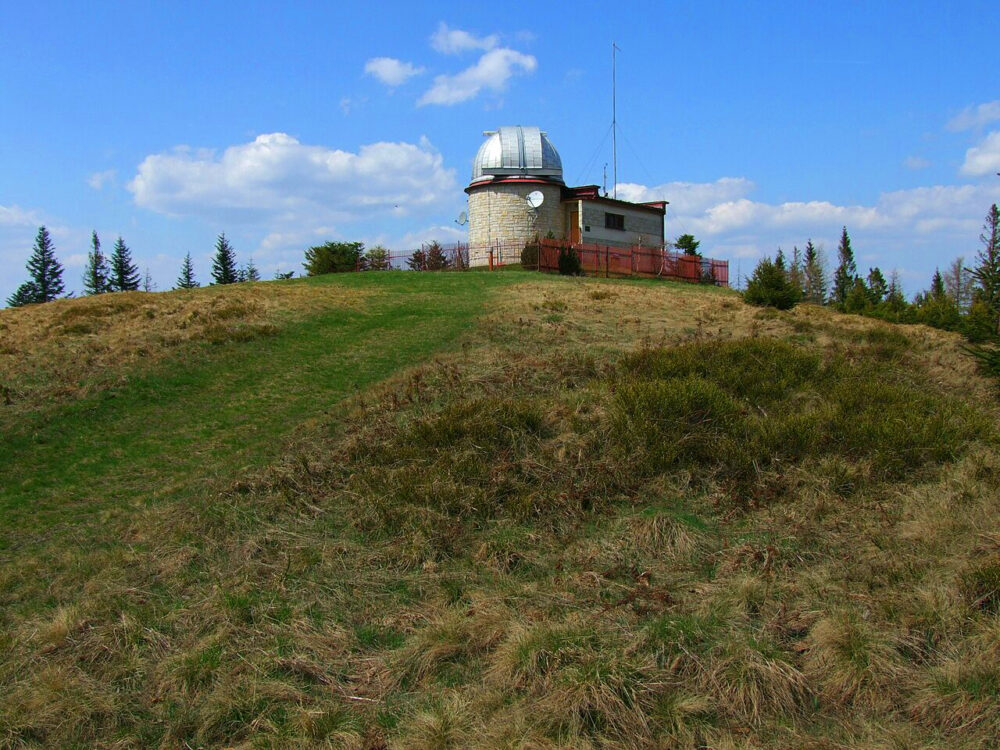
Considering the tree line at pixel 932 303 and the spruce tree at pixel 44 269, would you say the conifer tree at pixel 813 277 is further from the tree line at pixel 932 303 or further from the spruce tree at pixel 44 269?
the spruce tree at pixel 44 269

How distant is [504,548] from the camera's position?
6.25 m

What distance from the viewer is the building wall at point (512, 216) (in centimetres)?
3300

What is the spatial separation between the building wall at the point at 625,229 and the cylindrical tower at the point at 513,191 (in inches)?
55.3

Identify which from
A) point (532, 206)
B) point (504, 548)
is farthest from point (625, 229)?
point (504, 548)

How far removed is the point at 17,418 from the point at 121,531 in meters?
4.18

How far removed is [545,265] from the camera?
89.8 feet

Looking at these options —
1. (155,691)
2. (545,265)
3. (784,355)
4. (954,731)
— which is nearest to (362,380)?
(784,355)

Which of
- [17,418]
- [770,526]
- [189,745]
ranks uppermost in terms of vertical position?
[17,418]

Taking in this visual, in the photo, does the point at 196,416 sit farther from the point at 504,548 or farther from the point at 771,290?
the point at 771,290

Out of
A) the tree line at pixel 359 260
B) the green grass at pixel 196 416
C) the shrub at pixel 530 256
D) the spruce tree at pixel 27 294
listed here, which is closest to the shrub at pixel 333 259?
the tree line at pixel 359 260

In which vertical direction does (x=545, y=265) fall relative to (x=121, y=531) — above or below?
above

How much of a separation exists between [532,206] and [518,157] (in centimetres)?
312

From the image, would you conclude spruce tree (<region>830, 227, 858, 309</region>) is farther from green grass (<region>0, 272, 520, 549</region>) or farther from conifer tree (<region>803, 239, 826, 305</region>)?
green grass (<region>0, 272, 520, 549</region>)

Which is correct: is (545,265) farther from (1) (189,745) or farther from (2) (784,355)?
(1) (189,745)
